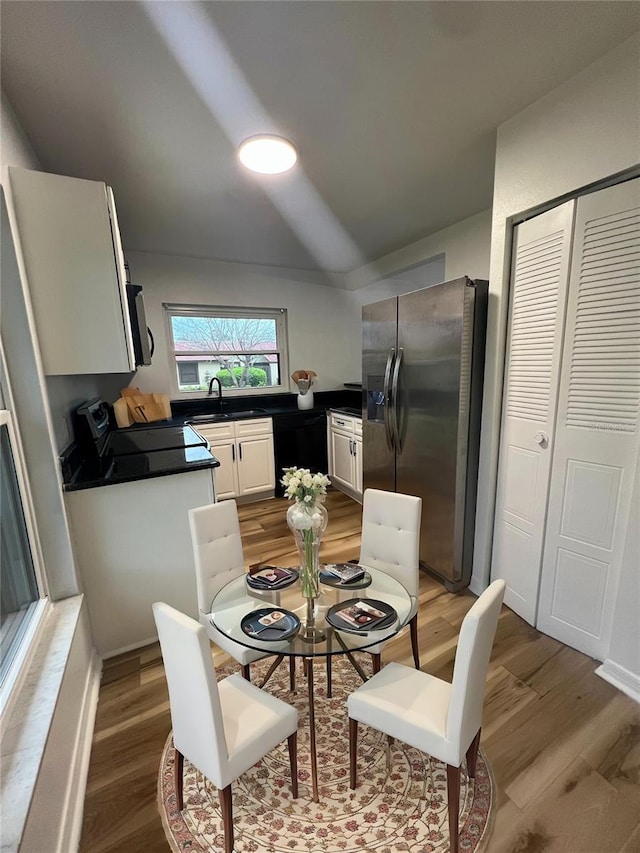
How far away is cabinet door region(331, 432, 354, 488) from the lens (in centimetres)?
394

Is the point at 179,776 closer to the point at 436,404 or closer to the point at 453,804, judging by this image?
the point at 453,804

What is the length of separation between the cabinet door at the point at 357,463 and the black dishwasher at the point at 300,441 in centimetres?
61

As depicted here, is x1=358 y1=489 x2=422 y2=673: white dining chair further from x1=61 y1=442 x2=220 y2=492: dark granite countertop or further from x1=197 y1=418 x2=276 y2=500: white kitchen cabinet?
x1=197 y1=418 x2=276 y2=500: white kitchen cabinet

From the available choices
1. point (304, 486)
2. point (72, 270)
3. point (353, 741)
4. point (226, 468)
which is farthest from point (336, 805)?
point (226, 468)

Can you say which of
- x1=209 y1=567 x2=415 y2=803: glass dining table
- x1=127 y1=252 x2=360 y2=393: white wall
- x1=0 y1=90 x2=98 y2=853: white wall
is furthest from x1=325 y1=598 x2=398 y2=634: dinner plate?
x1=127 y1=252 x2=360 y2=393: white wall

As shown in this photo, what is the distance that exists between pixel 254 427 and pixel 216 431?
40cm

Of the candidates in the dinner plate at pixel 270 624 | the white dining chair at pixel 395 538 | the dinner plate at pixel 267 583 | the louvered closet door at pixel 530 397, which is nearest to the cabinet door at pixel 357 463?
the louvered closet door at pixel 530 397

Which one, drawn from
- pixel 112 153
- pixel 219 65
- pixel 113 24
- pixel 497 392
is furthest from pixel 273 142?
pixel 497 392

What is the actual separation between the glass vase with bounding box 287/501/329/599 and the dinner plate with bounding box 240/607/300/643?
0.35ft

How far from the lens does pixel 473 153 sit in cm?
211

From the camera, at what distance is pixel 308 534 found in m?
1.37

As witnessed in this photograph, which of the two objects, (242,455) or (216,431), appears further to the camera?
(242,455)

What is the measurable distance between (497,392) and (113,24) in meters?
2.33

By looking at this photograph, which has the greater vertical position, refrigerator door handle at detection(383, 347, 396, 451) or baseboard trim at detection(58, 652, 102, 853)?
refrigerator door handle at detection(383, 347, 396, 451)
